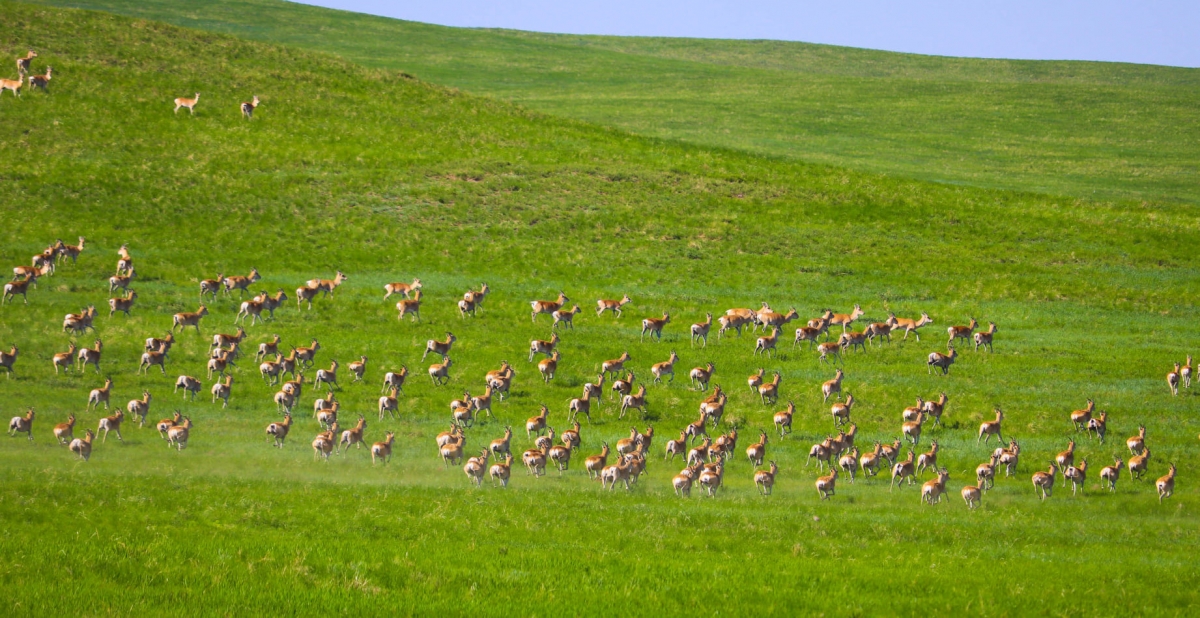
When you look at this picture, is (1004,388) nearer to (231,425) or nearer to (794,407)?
(794,407)

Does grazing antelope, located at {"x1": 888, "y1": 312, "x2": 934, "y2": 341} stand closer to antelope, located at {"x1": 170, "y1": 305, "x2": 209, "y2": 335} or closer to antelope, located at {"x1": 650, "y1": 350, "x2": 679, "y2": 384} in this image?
antelope, located at {"x1": 650, "y1": 350, "x2": 679, "y2": 384}

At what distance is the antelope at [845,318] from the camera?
39175mm

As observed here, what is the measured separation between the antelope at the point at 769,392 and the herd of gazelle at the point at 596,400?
0.05m

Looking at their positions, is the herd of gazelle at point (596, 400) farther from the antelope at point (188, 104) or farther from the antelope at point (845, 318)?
the antelope at point (188, 104)

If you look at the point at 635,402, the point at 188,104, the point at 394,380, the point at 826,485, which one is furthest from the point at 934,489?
the point at 188,104

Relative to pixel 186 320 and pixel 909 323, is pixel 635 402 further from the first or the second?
pixel 186 320

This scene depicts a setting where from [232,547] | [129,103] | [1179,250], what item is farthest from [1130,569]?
[129,103]

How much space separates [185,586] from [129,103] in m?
52.3

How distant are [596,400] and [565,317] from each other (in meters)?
7.10

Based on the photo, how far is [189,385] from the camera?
1137 inches

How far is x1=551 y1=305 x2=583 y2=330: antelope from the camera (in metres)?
38.3

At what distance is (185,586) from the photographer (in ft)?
43.1

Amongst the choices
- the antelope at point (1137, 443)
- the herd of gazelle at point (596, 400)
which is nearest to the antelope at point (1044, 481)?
the herd of gazelle at point (596, 400)

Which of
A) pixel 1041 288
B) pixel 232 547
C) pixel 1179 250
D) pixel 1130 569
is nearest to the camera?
pixel 232 547
